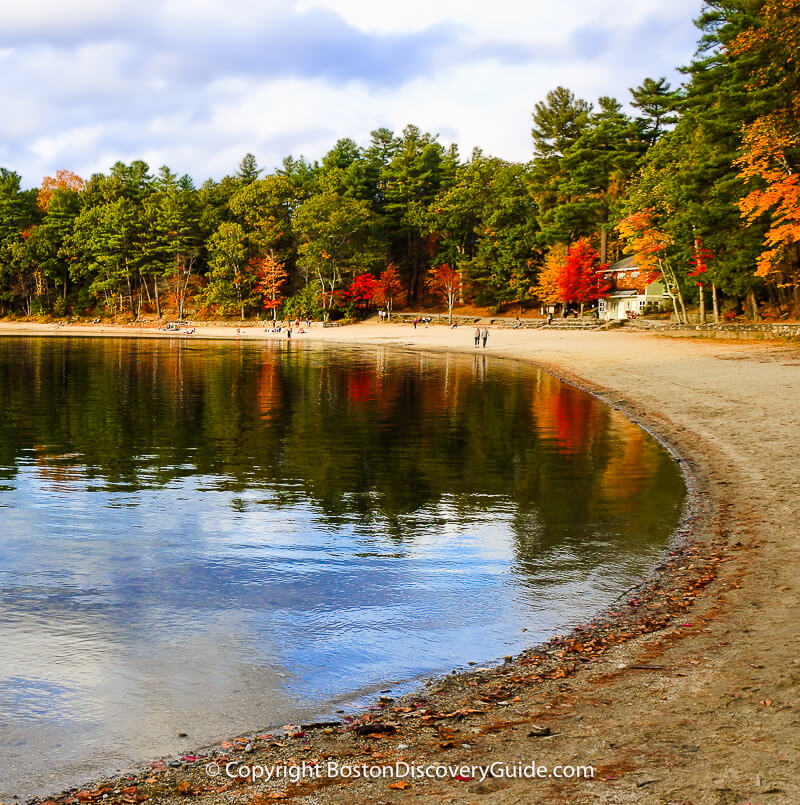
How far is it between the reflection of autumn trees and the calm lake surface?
0.10m

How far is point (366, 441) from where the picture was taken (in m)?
19.1

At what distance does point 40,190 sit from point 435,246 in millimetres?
73400

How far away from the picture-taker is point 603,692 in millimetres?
5742

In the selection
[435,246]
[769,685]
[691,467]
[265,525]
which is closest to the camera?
[769,685]

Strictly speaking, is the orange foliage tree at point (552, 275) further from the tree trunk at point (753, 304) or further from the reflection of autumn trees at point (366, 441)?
the reflection of autumn trees at point (366, 441)

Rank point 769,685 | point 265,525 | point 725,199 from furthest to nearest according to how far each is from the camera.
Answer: point 725,199 → point 265,525 → point 769,685

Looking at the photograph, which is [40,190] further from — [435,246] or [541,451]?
[541,451]

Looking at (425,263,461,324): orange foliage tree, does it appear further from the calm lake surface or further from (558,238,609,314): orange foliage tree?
the calm lake surface

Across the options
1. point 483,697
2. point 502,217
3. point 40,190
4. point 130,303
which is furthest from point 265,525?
point 40,190

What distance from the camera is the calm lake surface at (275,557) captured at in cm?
630

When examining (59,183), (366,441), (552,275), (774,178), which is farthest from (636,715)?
(59,183)

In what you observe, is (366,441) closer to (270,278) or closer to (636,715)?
(636,715)

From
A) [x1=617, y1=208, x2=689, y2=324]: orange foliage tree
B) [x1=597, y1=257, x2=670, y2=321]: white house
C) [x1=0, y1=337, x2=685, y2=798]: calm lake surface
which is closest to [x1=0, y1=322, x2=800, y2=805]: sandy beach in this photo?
[x1=0, y1=337, x2=685, y2=798]: calm lake surface

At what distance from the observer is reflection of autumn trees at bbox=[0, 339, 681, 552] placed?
13.3 meters
